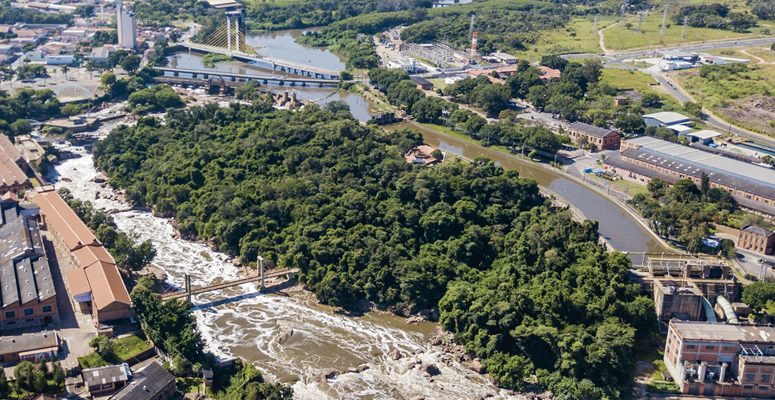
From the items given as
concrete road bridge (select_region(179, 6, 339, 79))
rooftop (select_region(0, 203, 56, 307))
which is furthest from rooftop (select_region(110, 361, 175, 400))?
concrete road bridge (select_region(179, 6, 339, 79))

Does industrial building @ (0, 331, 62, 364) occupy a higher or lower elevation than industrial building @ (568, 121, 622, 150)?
lower

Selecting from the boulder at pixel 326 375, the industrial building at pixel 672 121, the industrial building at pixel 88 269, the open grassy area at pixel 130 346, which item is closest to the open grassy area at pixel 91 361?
the open grassy area at pixel 130 346

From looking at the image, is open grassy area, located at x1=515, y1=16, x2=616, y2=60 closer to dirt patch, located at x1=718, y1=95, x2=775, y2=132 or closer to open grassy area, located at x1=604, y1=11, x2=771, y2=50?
open grassy area, located at x1=604, y1=11, x2=771, y2=50

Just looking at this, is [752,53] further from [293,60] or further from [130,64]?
[130,64]

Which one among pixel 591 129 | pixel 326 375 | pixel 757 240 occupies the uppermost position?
pixel 591 129

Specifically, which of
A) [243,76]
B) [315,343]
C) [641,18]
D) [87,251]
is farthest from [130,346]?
[641,18]

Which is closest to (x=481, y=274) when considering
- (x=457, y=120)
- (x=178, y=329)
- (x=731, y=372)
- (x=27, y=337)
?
(x=731, y=372)
